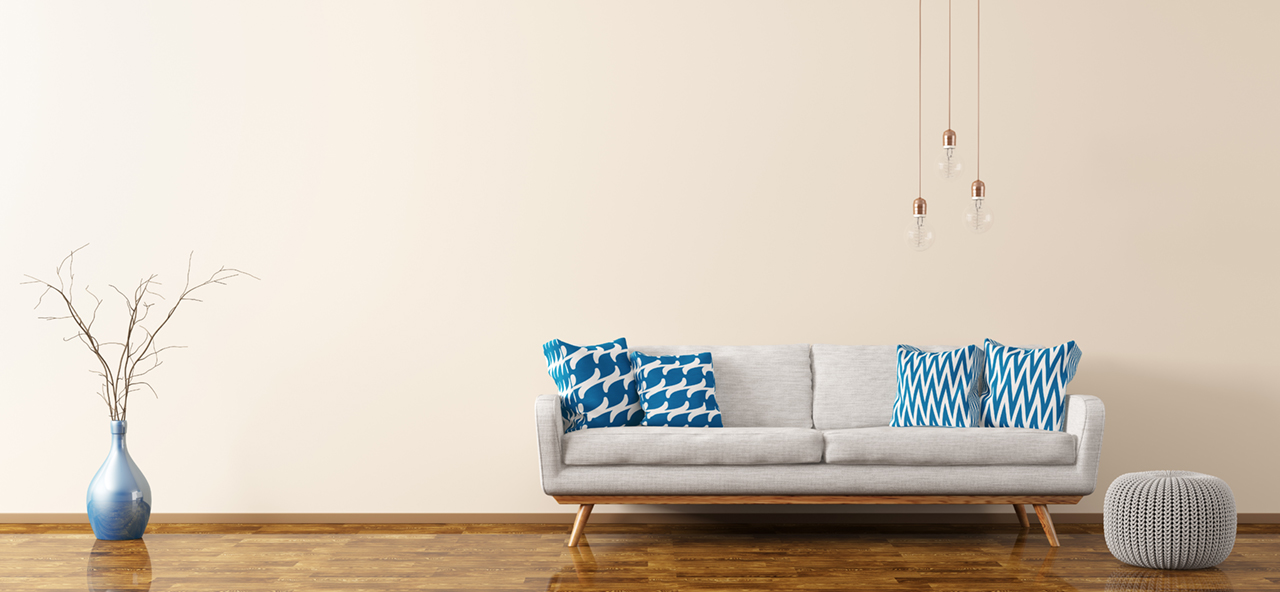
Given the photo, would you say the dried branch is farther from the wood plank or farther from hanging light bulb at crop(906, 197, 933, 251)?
hanging light bulb at crop(906, 197, 933, 251)

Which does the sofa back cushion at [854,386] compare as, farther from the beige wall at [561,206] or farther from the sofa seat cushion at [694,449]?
the sofa seat cushion at [694,449]

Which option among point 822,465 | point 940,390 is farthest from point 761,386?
point 940,390

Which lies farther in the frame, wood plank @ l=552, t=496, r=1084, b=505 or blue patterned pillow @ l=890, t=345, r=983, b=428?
blue patterned pillow @ l=890, t=345, r=983, b=428

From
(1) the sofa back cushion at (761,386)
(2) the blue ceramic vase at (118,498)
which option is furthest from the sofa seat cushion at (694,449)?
(2) the blue ceramic vase at (118,498)

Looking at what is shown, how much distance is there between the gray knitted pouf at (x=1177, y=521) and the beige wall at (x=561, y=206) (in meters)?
1.14

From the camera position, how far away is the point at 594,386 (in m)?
3.84

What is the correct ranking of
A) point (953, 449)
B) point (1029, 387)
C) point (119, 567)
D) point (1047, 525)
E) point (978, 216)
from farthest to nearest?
point (978, 216) → point (1029, 387) → point (1047, 525) → point (953, 449) → point (119, 567)

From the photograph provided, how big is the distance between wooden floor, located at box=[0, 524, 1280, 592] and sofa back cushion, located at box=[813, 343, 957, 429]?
1.60 ft

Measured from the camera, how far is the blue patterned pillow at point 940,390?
12.5ft

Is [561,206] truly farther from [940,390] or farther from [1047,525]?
[1047,525]

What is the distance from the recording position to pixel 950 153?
12.7 feet

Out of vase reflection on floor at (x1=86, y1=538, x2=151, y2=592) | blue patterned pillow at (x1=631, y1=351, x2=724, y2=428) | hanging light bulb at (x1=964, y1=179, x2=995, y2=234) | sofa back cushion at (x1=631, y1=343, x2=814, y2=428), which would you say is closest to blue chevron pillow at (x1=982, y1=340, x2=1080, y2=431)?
sofa back cushion at (x1=631, y1=343, x2=814, y2=428)

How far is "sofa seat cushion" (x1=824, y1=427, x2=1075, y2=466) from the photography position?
3496 mm

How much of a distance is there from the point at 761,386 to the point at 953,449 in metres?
0.89
